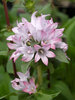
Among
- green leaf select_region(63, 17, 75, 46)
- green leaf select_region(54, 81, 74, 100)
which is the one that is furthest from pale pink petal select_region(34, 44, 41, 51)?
green leaf select_region(63, 17, 75, 46)

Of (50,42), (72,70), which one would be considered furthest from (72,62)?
(50,42)

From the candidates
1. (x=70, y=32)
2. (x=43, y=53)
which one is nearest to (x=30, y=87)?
(x=43, y=53)

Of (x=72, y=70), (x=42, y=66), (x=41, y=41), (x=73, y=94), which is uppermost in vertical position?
(x=41, y=41)

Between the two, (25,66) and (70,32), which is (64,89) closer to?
(70,32)

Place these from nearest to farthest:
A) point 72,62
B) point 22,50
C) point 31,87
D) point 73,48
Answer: point 22,50 → point 31,87 → point 73,48 → point 72,62

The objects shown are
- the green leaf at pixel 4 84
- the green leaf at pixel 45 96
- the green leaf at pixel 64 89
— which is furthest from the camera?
the green leaf at pixel 64 89

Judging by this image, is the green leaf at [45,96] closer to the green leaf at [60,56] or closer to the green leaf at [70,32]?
the green leaf at [60,56]

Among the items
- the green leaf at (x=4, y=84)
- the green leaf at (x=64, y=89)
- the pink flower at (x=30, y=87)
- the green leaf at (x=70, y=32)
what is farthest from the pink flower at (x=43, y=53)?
the green leaf at (x=70, y=32)

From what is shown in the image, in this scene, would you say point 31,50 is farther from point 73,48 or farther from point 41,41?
point 73,48
